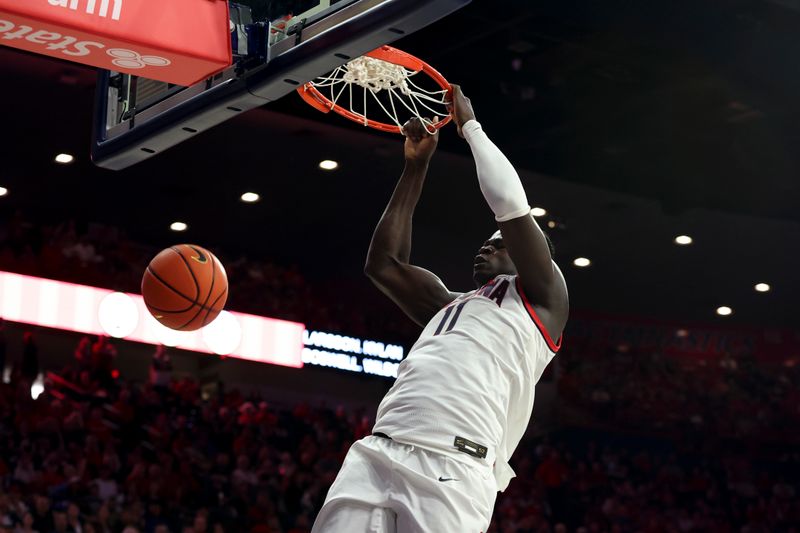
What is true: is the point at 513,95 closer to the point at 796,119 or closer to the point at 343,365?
the point at 796,119

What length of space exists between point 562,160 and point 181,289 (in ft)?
26.7

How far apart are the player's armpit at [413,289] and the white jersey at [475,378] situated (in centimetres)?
28

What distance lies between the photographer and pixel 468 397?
3.54 m

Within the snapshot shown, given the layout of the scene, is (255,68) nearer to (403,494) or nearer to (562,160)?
(403,494)

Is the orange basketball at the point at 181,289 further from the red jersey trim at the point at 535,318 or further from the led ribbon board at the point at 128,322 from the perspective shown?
the led ribbon board at the point at 128,322

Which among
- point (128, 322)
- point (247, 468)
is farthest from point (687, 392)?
point (128, 322)

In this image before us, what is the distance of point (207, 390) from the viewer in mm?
16172

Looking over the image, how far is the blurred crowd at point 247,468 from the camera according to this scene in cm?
1064

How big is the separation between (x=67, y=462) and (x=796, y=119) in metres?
7.97

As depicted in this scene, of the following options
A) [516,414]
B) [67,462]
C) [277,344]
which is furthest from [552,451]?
[516,414]

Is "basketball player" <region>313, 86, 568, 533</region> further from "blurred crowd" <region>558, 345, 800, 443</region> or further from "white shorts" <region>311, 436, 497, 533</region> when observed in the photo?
"blurred crowd" <region>558, 345, 800, 443</region>

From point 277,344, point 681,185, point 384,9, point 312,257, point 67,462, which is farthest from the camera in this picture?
point 312,257

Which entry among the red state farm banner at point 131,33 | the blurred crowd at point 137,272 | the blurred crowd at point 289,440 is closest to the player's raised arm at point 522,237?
the red state farm banner at point 131,33

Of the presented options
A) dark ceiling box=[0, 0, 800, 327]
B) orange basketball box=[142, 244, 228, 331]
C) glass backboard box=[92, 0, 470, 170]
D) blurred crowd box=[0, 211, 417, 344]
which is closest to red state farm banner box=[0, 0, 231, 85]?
glass backboard box=[92, 0, 470, 170]
